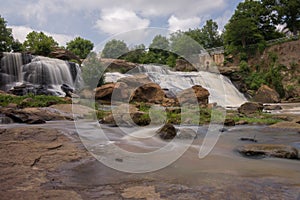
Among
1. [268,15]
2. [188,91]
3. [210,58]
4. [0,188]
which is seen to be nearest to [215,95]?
[188,91]

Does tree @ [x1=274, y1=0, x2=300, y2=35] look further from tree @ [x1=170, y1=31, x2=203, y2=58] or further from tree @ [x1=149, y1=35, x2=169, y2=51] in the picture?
tree @ [x1=149, y1=35, x2=169, y2=51]

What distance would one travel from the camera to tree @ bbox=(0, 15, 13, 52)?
28812 millimetres

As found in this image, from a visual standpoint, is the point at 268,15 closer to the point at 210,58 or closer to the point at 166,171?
the point at 210,58

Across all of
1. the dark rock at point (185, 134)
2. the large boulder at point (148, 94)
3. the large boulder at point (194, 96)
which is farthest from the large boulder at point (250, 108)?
the dark rock at point (185, 134)

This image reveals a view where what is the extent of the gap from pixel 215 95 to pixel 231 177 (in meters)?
19.8

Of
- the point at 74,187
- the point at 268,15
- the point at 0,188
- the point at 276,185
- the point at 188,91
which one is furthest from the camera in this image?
the point at 268,15

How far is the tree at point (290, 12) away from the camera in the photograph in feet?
104

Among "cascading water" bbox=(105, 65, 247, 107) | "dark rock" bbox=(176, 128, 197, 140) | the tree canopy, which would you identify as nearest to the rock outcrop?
"dark rock" bbox=(176, 128, 197, 140)

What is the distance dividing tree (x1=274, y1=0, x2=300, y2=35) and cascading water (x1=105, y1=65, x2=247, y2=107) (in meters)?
13.6

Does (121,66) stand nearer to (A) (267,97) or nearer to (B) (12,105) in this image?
(A) (267,97)

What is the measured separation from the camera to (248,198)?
2207 mm

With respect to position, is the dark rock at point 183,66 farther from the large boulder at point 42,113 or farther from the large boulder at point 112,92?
the large boulder at point 42,113

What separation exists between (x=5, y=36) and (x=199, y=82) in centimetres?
2266

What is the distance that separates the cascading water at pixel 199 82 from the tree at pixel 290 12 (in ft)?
44.6
